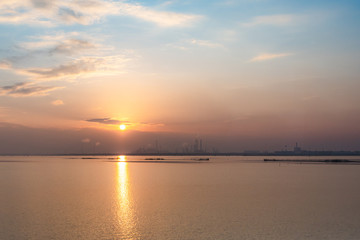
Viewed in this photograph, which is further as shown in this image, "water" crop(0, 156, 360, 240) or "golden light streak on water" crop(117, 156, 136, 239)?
"golden light streak on water" crop(117, 156, 136, 239)

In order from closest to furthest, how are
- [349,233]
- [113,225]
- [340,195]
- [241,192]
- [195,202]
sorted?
[349,233] → [113,225] → [195,202] → [340,195] → [241,192]

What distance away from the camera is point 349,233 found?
63.5ft

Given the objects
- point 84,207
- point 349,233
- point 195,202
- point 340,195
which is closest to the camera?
point 349,233

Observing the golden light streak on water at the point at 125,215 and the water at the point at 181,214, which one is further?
the golden light streak on water at the point at 125,215

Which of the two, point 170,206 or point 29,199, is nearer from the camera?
point 170,206

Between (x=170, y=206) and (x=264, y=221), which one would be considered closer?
(x=264, y=221)

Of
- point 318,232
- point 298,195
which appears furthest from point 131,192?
point 318,232

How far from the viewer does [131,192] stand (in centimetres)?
3862

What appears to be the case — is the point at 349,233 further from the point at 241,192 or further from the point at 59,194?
the point at 59,194

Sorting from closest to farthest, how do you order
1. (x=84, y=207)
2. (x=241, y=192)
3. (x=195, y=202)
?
(x=84, y=207) < (x=195, y=202) < (x=241, y=192)

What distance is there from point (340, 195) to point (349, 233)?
16254 mm

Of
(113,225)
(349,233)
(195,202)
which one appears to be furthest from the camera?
(195,202)

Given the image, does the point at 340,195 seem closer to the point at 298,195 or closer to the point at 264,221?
the point at 298,195

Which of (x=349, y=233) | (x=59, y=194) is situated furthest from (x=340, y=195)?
(x=59, y=194)
